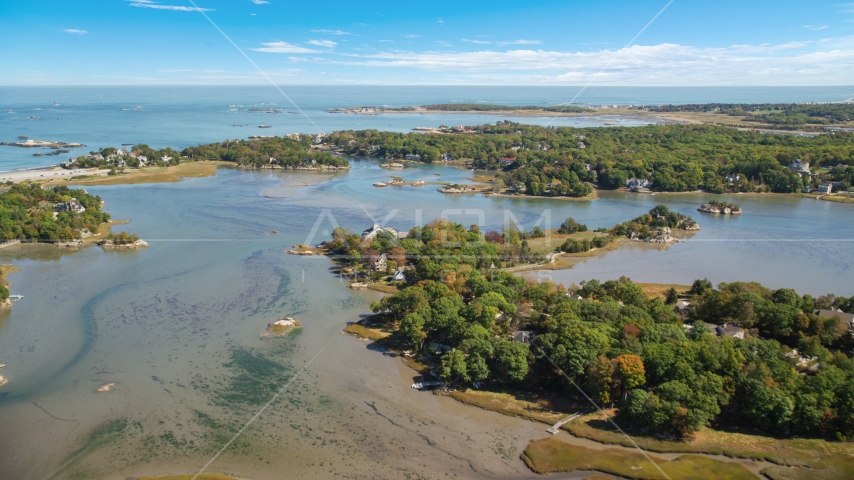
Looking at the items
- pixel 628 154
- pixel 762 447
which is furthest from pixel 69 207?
pixel 628 154

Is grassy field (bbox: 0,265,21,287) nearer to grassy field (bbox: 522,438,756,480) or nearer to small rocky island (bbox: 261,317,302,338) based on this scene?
small rocky island (bbox: 261,317,302,338)

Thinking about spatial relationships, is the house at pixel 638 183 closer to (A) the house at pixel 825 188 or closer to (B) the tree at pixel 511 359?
(A) the house at pixel 825 188

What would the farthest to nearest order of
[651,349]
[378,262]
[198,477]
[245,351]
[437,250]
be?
[378,262] < [437,250] < [245,351] < [651,349] < [198,477]

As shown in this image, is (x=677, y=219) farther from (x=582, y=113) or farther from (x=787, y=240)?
(x=582, y=113)

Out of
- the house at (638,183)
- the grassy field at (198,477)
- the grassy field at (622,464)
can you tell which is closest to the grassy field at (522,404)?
the grassy field at (622,464)

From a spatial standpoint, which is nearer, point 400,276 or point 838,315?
point 838,315

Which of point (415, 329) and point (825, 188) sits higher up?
point (825, 188)

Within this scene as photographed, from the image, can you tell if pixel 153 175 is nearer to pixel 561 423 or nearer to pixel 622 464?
pixel 561 423
